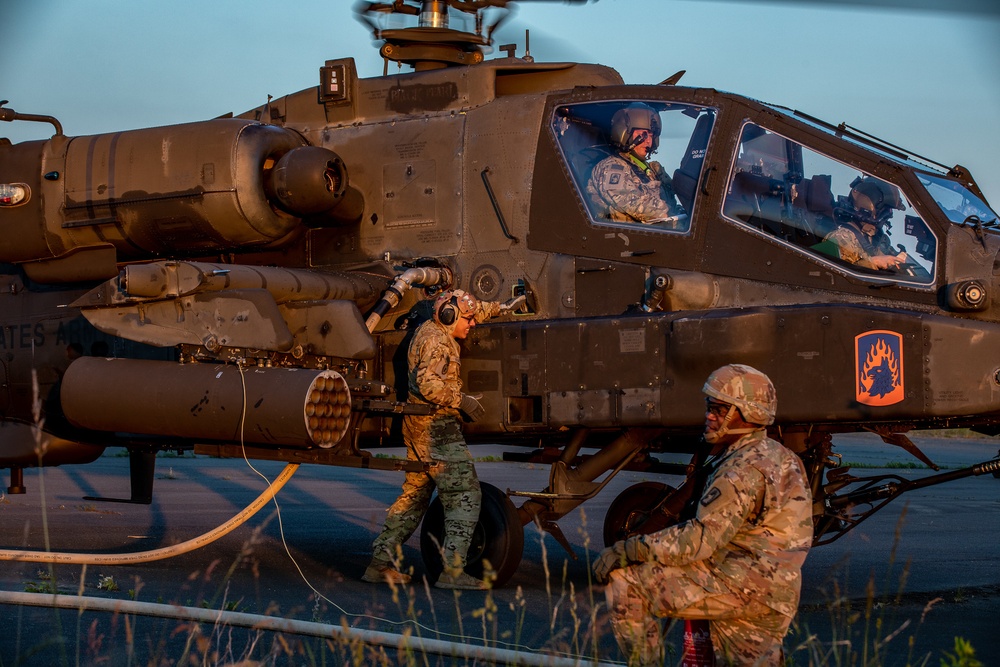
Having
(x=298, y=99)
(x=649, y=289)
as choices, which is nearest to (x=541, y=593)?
(x=649, y=289)

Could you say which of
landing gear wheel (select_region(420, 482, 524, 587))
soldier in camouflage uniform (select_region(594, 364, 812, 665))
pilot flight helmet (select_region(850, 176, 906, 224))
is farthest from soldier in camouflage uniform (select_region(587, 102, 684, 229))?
soldier in camouflage uniform (select_region(594, 364, 812, 665))

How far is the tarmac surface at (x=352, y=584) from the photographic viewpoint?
596 cm

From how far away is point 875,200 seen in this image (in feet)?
26.7

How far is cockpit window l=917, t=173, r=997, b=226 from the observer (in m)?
8.09

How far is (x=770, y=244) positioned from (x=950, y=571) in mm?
3437

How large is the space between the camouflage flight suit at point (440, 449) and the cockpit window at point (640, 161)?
Answer: 1094 millimetres

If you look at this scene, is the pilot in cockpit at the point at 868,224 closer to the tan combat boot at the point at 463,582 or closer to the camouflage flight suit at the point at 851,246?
the camouflage flight suit at the point at 851,246

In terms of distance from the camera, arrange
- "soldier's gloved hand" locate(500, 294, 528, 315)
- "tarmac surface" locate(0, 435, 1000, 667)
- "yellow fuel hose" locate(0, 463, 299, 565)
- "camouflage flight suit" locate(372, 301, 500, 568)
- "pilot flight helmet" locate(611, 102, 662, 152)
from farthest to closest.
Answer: "soldier's gloved hand" locate(500, 294, 528, 315)
"pilot flight helmet" locate(611, 102, 662, 152)
"camouflage flight suit" locate(372, 301, 500, 568)
"yellow fuel hose" locate(0, 463, 299, 565)
"tarmac surface" locate(0, 435, 1000, 667)

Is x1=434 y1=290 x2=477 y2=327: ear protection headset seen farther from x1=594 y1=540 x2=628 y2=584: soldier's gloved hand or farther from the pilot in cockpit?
x1=594 y1=540 x2=628 y2=584: soldier's gloved hand

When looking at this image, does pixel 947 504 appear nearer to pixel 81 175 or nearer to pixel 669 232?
pixel 669 232

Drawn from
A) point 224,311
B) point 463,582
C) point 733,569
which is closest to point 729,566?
point 733,569

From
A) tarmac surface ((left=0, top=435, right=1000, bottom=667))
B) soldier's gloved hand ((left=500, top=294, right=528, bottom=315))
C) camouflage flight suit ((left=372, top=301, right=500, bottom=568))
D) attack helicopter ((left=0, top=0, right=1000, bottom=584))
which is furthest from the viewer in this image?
soldier's gloved hand ((left=500, top=294, right=528, bottom=315))

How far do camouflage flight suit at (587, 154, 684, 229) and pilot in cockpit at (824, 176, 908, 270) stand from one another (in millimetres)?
1071

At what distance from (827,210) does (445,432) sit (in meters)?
2.95
